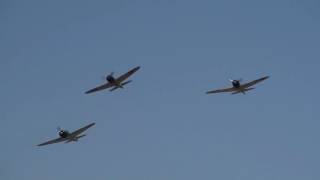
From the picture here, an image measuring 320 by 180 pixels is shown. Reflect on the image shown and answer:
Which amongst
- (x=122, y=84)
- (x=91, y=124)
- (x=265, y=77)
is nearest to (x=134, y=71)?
(x=122, y=84)

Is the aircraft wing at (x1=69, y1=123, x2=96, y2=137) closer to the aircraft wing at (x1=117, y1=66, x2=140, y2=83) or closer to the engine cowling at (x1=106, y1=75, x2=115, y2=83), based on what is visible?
the engine cowling at (x1=106, y1=75, x2=115, y2=83)

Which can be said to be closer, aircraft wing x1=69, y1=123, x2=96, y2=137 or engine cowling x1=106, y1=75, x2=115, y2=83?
engine cowling x1=106, y1=75, x2=115, y2=83

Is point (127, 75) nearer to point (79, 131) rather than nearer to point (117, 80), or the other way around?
point (117, 80)

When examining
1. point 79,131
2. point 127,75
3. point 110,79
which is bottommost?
point 79,131

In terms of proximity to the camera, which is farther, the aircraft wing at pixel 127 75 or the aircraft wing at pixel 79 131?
the aircraft wing at pixel 79 131

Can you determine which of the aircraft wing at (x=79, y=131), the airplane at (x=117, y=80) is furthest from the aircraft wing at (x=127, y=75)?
the aircraft wing at (x=79, y=131)

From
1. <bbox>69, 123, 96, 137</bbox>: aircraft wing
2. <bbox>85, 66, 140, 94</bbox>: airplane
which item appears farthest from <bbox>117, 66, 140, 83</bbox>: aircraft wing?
<bbox>69, 123, 96, 137</bbox>: aircraft wing

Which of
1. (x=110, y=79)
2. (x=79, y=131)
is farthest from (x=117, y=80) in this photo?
(x=79, y=131)

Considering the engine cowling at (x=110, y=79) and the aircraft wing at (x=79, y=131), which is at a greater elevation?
the engine cowling at (x=110, y=79)

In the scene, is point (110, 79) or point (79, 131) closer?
point (110, 79)

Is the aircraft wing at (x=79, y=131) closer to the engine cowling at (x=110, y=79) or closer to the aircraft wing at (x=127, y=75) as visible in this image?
the engine cowling at (x=110, y=79)

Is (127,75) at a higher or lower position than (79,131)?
higher

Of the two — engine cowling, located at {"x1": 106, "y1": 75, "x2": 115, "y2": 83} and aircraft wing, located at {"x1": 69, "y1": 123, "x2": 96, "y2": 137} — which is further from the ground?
engine cowling, located at {"x1": 106, "y1": 75, "x2": 115, "y2": 83}

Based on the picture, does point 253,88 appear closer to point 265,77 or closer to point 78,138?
point 265,77
